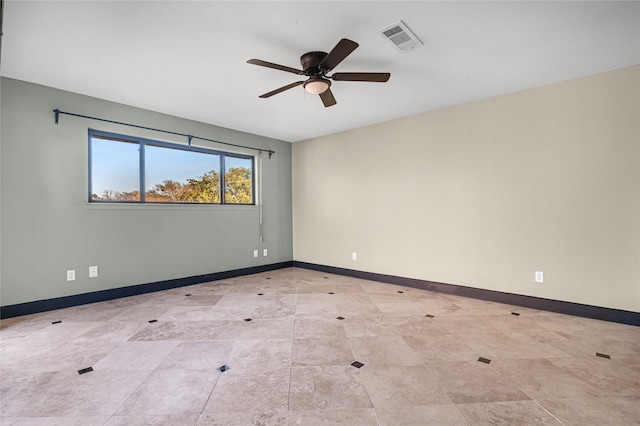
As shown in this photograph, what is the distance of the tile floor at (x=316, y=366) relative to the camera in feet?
5.60

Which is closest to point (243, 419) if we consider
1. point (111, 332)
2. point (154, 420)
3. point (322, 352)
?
point (154, 420)

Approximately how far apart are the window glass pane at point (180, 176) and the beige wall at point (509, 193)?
7.20ft

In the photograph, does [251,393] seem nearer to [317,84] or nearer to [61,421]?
[61,421]

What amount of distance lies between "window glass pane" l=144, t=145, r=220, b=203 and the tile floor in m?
1.68

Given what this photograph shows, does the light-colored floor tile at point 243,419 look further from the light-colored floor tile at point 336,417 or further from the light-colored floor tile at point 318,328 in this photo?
the light-colored floor tile at point 318,328

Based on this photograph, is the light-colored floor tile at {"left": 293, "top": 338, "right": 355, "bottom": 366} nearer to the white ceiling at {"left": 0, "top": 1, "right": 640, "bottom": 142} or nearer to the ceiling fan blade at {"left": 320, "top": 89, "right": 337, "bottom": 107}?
the ceiling fan blade at {"left": 320, "top": 89, "right": 337, "bottom": 107}

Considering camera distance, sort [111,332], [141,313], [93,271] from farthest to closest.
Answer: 1. [93,271]
2. [141,313]
3. [111,332]

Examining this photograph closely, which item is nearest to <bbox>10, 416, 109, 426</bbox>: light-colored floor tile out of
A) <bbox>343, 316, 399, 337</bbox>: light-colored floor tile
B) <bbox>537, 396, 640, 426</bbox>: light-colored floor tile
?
<bbox>343, 316, 399, 337</bbox>: light-colored floor tile

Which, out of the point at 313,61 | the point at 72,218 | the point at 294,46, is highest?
the point at 294,46

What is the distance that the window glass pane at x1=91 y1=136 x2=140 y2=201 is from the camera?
12.5ft

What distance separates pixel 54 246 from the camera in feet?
11.2

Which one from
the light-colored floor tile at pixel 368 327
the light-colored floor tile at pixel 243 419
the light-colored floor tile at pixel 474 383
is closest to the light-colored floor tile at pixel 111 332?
the light-colored floor tile at pixel 243 419

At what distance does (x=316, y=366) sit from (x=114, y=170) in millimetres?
3694

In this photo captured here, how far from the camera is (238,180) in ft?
17.7
